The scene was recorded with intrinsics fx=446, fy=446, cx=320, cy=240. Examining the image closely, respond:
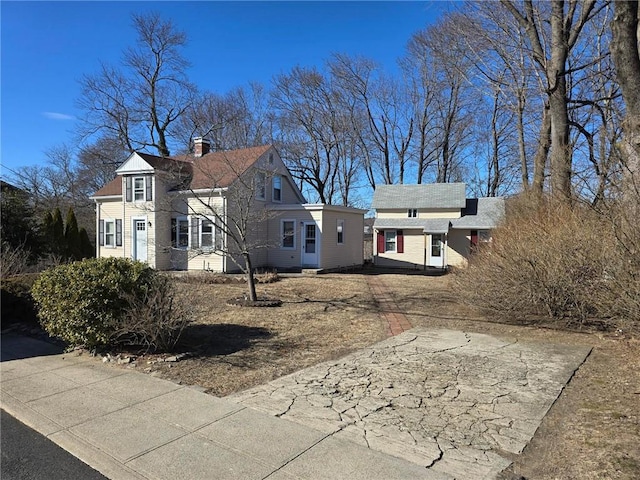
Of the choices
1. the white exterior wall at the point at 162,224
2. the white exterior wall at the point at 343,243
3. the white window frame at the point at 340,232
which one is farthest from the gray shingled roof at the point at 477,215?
the white exterior wall at the point at 162,224

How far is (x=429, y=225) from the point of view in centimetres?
2591

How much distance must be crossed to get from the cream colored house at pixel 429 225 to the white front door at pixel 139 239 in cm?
1325

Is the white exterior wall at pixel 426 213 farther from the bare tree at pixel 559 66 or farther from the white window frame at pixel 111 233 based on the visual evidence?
the white window frame at pixel 111 233

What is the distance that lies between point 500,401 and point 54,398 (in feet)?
16.3

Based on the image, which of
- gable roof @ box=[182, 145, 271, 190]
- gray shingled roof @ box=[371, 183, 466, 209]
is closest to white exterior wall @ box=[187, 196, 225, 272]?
gable roof @ box=[182, 145, 271, 190]

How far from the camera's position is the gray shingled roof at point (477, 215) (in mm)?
24984

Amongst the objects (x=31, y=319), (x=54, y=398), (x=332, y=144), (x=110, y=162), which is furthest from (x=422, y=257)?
(x=110, y=162)

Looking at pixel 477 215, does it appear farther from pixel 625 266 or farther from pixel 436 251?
pixel 625 266

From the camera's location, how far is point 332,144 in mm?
36312

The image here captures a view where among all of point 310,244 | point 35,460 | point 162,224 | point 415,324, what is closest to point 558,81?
point 415,324

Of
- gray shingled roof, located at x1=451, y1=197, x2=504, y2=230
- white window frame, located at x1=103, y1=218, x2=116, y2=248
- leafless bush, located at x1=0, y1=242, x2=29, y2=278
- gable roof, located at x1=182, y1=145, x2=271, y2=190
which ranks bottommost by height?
leafless bush, located at x1=0, y1=242, x2=29, y2=278

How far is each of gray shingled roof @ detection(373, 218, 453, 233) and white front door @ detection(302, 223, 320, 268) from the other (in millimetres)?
7007

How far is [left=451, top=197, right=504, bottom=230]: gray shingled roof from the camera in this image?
25.0 m

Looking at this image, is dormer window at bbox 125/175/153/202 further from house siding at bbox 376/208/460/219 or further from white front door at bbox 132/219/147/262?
house siding at bbox 376/208/460/219
